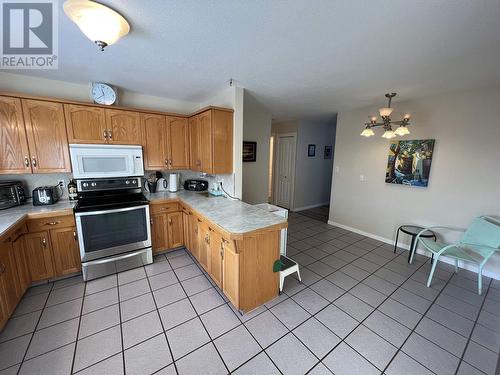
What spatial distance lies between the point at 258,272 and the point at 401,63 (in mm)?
2444

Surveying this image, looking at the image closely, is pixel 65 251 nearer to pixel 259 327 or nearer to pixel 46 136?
pixel 46 136

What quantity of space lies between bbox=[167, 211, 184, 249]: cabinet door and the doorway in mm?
3272

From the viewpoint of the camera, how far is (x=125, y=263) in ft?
8.53

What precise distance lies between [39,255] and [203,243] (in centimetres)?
179

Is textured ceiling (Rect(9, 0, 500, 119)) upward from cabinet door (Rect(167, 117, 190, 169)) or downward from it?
upward

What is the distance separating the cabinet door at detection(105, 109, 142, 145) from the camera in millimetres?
2691

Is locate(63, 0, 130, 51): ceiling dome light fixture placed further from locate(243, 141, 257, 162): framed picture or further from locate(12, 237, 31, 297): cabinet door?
locate(243, 141, 257, 162): framed picture

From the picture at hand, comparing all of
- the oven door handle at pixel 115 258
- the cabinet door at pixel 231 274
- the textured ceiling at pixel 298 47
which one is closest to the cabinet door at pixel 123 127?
the textured ceiling at pixel 298 47

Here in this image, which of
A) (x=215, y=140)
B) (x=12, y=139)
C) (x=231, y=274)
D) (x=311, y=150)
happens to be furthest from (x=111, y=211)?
(x=311, y=150)

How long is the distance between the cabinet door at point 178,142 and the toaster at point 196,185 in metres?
0.29

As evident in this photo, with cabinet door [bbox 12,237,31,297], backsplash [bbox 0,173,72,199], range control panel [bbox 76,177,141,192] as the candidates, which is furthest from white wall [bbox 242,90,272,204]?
cabinet door [bbox 12,237,31,297]

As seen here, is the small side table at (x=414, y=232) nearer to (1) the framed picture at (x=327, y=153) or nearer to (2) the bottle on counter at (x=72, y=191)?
(1) the framed picture at (x=327, y=153)

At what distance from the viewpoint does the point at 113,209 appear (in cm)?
244
